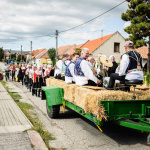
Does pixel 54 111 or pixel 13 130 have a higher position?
pixel 54 111

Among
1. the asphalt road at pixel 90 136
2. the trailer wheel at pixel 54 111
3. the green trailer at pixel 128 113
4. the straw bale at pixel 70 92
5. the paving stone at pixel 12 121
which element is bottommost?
the asphalt road at pixel 90 136

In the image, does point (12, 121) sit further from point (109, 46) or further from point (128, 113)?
point (109, 46)

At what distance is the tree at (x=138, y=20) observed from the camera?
2231 centimetres

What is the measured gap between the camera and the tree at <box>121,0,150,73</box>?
73.2 ft

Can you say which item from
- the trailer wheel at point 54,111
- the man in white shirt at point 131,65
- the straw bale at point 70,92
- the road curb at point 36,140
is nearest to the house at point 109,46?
the trailer wheel at point 54,111

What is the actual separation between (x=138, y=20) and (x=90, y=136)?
19.9 m

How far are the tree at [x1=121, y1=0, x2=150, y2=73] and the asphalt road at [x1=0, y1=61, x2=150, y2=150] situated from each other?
56.8 feet

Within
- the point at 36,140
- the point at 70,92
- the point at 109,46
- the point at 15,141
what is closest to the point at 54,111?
the point at 70,92

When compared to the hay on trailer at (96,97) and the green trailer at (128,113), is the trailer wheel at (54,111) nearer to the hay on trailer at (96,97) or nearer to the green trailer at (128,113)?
the hay on trailer at (96,97)

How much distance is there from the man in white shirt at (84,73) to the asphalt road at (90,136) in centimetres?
119

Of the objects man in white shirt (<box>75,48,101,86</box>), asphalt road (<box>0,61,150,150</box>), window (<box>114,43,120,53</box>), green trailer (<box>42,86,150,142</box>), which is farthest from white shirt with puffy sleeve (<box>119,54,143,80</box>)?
window (<box>114,43,120,53</box>)

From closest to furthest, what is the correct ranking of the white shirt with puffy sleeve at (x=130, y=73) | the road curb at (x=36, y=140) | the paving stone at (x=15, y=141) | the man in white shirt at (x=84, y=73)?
the paving stone at (x=15, y=141) < the road curb at (x=36, y=140) < the white shirt with puffy sleeve at (x=130, y=73) < the man in white shirt at (x=84, y=73)

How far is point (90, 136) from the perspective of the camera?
218 inches

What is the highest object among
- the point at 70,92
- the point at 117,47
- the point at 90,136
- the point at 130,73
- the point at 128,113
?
the point at 117,47
